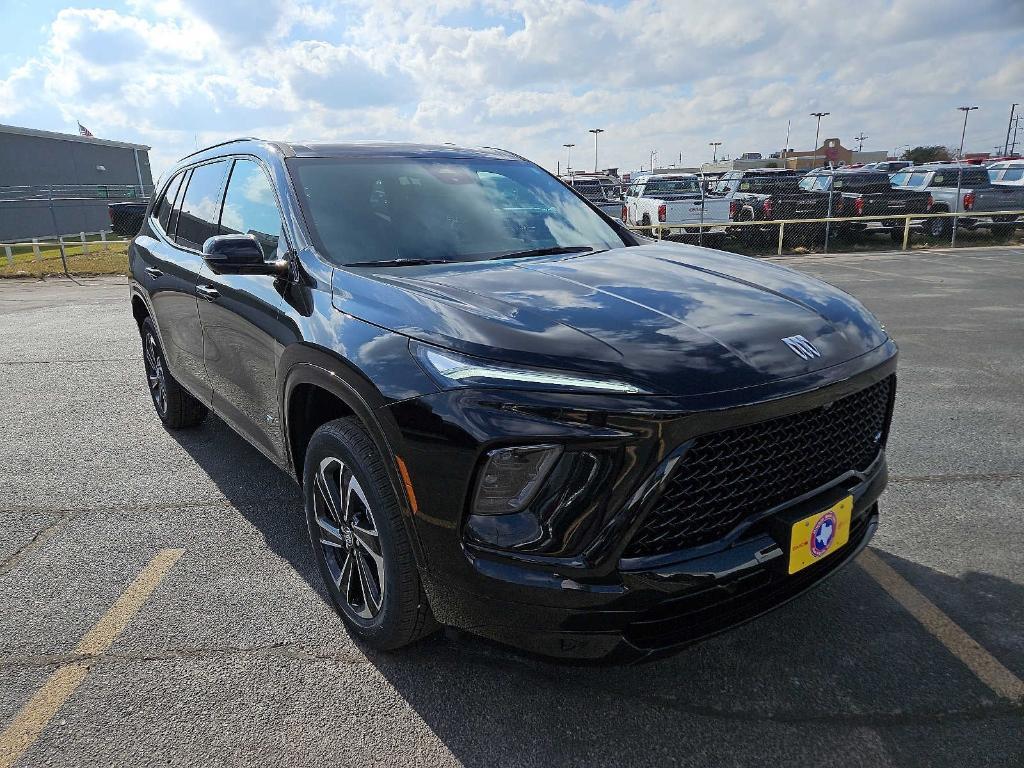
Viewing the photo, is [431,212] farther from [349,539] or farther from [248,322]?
[349,539]

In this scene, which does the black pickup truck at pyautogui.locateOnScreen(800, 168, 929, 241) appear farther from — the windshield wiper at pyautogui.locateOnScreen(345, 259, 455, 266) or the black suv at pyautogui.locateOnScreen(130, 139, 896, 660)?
the windshield wiper at pyautogui.locateOnScreen(345, 259, 455, 266)

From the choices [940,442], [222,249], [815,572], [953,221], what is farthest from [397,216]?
[953,221]

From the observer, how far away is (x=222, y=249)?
284 centimetres

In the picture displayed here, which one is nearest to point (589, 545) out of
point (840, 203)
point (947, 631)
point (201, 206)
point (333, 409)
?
point (333, 409)

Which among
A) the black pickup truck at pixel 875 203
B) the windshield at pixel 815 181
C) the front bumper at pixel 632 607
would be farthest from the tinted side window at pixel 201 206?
the windshield at pixel 815 181

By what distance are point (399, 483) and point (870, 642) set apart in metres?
1.77

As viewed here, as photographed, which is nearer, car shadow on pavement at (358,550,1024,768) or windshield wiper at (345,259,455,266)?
car shadow on pavement at (358,550,1024,768)

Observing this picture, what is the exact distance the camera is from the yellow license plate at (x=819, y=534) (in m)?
2.17

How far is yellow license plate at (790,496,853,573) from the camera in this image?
2.17m

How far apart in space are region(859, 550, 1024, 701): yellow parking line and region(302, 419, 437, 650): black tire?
71.1 inches

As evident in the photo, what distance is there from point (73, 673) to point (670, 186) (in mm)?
18620

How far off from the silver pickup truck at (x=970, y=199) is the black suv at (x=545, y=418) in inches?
720

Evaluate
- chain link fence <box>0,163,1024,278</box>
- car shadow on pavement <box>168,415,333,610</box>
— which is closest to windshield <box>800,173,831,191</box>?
chain link fence <box>0,163,1024,278</box>

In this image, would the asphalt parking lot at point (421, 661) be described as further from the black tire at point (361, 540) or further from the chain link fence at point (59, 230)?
the chain link fence at point (59, 230)
